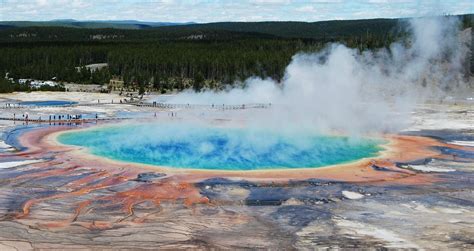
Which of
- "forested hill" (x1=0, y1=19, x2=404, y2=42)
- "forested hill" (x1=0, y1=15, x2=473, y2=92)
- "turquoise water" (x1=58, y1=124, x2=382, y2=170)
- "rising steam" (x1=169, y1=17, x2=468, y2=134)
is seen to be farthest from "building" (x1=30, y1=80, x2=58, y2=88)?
"forested hill" (x1=0, y1=19, x2=404, y2=42)

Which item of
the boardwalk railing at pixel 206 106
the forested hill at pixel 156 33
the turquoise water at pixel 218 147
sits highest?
the forested hill at pixel 156 33

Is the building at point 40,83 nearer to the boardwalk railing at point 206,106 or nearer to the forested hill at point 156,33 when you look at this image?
the boardwalk railing at point 206,106

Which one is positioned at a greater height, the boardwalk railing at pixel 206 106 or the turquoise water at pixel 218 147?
the turquoise water at pixel 218 147

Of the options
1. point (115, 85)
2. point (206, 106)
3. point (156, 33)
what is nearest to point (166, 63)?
point (115, 85)

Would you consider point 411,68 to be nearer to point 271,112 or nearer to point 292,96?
point 292,96

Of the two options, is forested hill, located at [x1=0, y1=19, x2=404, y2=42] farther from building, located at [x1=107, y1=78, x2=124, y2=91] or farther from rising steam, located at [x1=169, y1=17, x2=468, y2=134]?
rising steam, located at [x1=169, y1=17, x2=468, y2=134]

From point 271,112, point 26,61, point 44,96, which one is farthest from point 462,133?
point 26,61

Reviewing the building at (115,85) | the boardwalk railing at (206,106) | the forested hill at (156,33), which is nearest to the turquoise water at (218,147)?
the boardwalk railing at (206,106)
